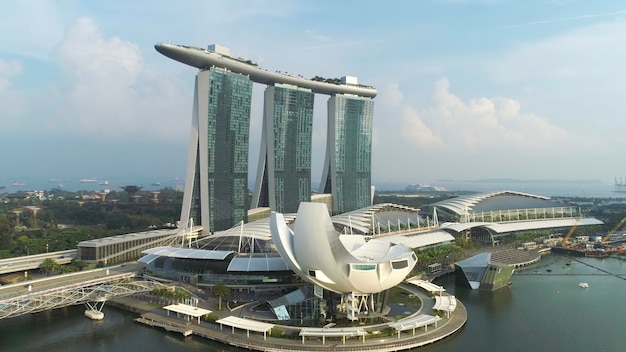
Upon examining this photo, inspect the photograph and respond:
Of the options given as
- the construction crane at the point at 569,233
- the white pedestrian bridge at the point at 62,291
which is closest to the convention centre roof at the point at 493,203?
the construction crane at the point at 569,233

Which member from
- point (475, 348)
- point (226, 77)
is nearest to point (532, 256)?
point (475, 348)

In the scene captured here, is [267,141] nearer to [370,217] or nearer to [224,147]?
[224,147]

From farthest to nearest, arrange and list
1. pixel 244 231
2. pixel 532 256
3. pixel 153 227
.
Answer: pixel 153 227, pixel 532 256, pixel 244 231

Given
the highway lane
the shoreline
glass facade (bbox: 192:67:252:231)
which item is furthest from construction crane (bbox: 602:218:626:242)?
the highway lane

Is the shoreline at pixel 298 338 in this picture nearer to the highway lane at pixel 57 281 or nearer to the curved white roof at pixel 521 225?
the highway lane at pixel 57 281

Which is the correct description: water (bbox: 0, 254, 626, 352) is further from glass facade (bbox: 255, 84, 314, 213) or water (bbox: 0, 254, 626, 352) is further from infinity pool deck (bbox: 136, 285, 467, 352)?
glass facade (bbox: 255, 84, 314, 213)

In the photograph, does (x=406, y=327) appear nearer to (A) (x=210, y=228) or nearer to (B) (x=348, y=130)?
(A) (x=210, y=228)
